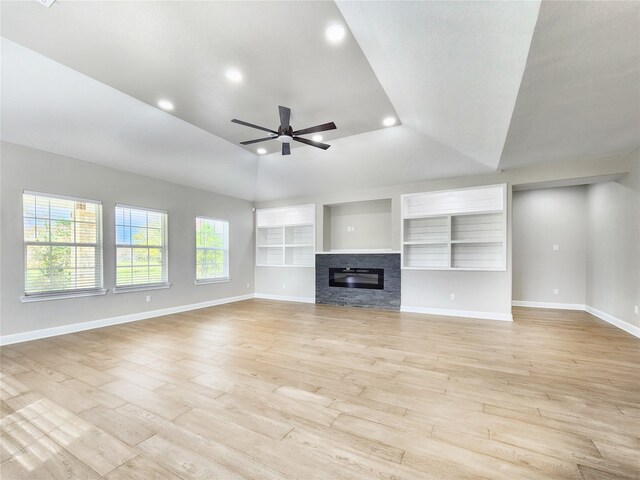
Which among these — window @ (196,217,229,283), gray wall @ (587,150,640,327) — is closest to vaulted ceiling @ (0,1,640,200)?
gray wall @ (587,150,640,327)

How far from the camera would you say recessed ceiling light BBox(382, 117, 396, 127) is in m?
4.51

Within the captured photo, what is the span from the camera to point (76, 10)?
2473 millimetres

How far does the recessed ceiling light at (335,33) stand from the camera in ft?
8.46

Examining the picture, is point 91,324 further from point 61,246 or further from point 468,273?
point 468,273

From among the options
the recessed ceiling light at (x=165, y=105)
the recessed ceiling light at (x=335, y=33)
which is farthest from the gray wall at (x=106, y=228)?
the recessed ceiling light at (x=335, y=33)

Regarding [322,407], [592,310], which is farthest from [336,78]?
[592,310]

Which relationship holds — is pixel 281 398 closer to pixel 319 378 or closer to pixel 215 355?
pixel 319 378

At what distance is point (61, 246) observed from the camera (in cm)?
450

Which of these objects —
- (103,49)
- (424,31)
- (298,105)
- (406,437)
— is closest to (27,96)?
(103,49)

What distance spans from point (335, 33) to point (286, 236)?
5.74 metres

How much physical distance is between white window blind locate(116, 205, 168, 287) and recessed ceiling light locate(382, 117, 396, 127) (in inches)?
185

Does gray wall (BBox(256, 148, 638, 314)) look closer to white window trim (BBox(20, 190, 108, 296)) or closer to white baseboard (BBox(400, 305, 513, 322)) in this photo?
white baseboard (BBox(400, 305, 513, 322))

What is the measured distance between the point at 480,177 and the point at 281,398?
5.37 m

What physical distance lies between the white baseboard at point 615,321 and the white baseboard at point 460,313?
1530 mm
